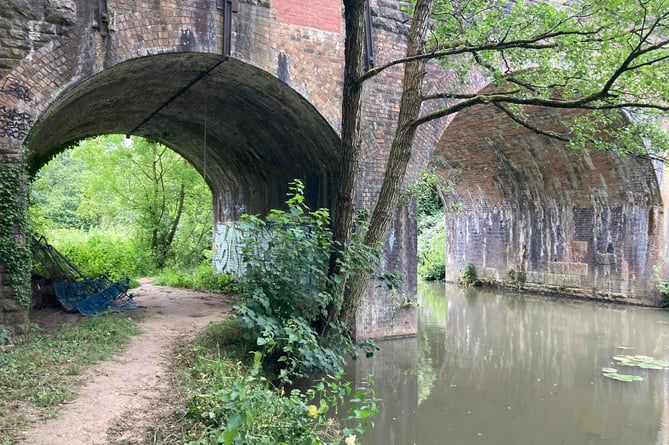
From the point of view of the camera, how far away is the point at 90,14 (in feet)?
22.2

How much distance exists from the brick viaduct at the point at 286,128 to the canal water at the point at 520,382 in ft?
4.69

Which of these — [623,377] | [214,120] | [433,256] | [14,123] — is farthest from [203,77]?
[433,256]

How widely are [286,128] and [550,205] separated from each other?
955 centimetres

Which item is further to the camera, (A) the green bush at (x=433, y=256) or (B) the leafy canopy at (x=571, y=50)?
(A) the green bush at (x=433, y=256)

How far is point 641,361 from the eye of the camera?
337 inches

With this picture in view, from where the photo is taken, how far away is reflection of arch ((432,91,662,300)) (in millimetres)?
13828

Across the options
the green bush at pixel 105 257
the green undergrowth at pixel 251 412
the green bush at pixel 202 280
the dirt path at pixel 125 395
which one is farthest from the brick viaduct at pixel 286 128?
the green undergrowth at pixel 251 412

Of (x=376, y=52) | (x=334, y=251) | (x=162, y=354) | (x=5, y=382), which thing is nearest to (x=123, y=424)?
(x=5, y=382)

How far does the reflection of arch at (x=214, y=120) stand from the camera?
26.2ft

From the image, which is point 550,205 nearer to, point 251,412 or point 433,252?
point 433,252

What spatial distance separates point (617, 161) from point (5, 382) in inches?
542

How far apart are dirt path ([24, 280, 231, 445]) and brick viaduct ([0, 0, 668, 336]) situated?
1.63 metres

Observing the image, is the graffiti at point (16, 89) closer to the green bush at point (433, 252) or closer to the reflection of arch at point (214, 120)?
the reflection of arch at point (214, 120)

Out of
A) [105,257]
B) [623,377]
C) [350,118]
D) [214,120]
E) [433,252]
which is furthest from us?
[433,252]
